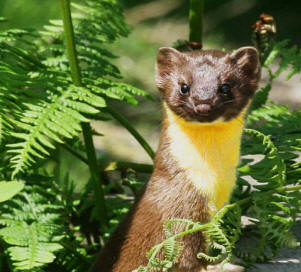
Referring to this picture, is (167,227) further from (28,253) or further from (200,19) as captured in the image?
(200,19)

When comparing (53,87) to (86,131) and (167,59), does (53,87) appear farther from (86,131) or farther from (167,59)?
(167,59)

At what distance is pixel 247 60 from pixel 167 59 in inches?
13.1

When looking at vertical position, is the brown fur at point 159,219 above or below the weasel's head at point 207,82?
below

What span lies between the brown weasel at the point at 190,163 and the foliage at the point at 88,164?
2.8 inches

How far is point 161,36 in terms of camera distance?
7.98 meters

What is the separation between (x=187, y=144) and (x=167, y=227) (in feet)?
1.25

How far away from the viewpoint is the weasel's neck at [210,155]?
316cm

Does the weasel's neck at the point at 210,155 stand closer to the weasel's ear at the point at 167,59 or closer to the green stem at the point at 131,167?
the weasel's ear at the point at 167,59

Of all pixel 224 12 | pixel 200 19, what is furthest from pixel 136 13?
pixel 200 19

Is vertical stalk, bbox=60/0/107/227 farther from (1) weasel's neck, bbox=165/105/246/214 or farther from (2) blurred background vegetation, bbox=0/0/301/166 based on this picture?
(2) blurred background vegetation, bbox=0/0/301/166

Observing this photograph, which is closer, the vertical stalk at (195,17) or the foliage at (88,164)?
the foliage at (88,164)

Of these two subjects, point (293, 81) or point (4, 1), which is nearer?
point (4, 1)

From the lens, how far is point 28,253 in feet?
10.3

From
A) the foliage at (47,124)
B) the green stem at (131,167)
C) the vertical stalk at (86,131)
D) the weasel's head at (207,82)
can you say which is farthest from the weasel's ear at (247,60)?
the green stem at (131,167)
